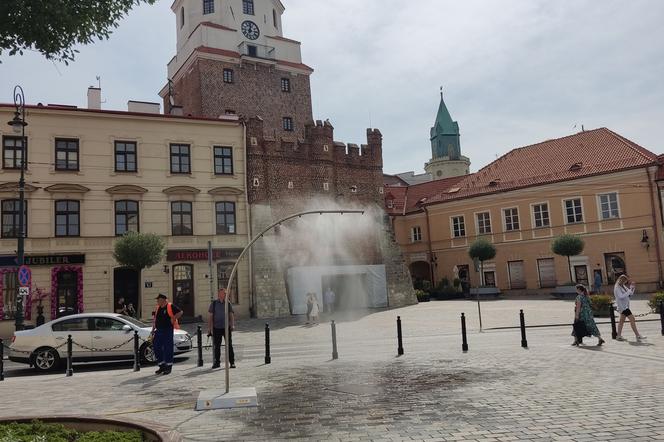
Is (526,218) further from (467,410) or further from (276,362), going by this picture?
(467,410)

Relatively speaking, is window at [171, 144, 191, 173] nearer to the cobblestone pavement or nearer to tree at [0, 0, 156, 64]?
the cobblestone pavement

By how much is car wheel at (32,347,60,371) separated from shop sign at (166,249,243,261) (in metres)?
13.2

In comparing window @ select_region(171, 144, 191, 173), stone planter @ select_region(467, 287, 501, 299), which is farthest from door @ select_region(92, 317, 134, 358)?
stone planter @ select_region(467, 287, 501, 299)

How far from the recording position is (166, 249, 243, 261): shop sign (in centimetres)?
2736

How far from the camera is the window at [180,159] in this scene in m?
28.5

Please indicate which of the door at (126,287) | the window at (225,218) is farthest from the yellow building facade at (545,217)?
the door at (126,287)

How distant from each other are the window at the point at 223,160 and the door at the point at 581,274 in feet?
75.5

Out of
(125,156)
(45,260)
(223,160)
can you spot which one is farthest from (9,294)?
(223,160)

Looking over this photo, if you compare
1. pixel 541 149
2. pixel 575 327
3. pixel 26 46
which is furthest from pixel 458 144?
pixel 26 46

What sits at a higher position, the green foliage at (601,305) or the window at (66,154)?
the window at (66,154)

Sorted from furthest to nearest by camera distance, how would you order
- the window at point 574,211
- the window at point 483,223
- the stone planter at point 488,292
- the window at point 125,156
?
the window at point 483,223
the stone planter at point 488,292
the window at point 574,211
the window at point 125,156

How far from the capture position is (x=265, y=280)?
2923cm

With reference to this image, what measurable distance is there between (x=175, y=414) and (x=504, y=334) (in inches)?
499

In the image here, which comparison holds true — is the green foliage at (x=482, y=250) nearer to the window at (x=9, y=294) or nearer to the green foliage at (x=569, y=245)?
the green foliage at (x=569, y=245)
